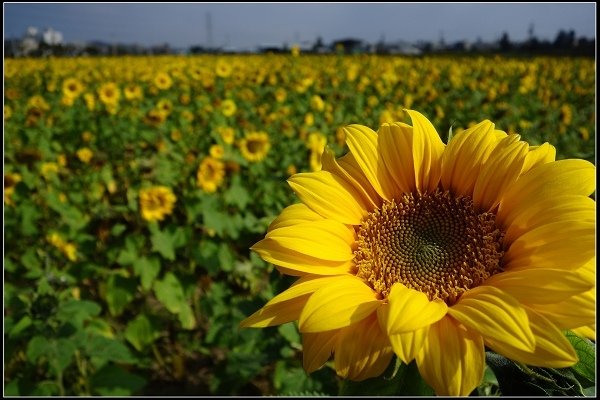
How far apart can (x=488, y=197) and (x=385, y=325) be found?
334mm

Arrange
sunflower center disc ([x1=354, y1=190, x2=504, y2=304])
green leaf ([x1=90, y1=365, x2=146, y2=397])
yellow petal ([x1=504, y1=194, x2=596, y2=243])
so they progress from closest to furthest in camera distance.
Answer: yellow petal ([x1=504, y1=194, x2=596, y2=243])
sunflower center disc ([x1=354, y1=190, x2=504, y2=304])
green leaf ([x1=90, y1=365, x2=146, y2=397])

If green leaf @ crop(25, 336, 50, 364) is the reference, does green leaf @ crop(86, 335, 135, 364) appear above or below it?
below

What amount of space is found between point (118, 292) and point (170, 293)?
10.0 inches

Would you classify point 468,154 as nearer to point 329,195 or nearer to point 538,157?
point 538,157

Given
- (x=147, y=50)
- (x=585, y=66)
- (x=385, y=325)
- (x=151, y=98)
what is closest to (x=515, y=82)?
(x=585, y=66)

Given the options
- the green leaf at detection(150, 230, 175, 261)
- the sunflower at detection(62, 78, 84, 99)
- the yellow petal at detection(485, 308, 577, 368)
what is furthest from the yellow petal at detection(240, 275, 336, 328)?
the sunflower at detection(62, 78, 84, 99)

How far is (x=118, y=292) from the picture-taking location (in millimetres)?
2664

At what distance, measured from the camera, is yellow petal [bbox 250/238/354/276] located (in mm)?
719

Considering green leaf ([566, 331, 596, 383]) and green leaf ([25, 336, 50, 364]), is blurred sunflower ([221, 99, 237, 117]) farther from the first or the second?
green leaf ([566, 331, 596, 383])

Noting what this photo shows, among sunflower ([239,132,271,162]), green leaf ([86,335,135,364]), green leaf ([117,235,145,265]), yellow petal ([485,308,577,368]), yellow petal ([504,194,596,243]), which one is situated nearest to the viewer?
yellow petal ([485,308,577,368])

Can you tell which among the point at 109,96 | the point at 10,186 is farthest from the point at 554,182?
the point at 109,96

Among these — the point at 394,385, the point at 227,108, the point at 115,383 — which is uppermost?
the point at 227,108

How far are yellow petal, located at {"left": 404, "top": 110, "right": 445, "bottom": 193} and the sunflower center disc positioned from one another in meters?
0.03

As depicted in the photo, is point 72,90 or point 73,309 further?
point 72,90
